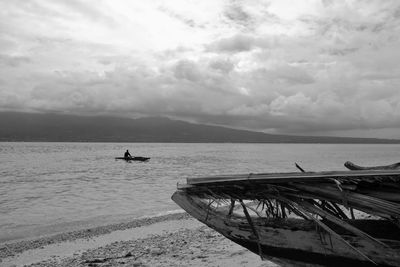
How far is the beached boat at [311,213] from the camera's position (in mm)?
4656

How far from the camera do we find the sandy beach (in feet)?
31.9

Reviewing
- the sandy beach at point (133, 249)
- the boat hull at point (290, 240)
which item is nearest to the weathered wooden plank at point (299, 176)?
the boat hull at point (290, 240)

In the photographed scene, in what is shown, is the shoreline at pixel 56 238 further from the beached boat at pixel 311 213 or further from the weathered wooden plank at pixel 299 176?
the weathered wooden plank at pixel 299 176

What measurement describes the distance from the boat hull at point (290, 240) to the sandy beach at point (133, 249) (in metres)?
3.51

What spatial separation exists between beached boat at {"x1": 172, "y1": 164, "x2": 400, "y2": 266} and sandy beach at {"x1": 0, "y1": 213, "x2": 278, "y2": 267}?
355 centimetres

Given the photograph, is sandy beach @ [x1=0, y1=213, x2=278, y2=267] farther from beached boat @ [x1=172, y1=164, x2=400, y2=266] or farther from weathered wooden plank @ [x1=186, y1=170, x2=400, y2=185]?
weathered wooden plank @ [x1=186, y1=170, x2=400, y2=185]

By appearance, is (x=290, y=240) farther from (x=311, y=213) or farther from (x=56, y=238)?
(x=56, y=238)

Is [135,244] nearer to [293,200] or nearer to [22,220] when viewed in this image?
[293,200]

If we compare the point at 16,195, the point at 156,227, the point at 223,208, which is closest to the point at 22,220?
the point at 156,227

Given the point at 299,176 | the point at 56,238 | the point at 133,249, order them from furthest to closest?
1. the point at 56,238
2. the point at 133,249
3. the point at 299,176

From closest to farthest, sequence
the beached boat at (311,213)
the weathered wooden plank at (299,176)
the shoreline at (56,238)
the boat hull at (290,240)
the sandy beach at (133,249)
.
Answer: the weathered wooden plank at (299,176), the beached boat at (311,213), the boat hull at (290,240), the sandy beach at (133,249), the shoreline at (56,238)

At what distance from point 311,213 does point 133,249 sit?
24.5ft

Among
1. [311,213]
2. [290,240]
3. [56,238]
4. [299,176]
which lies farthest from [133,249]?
[299,176]

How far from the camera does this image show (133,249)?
11.2 meters
